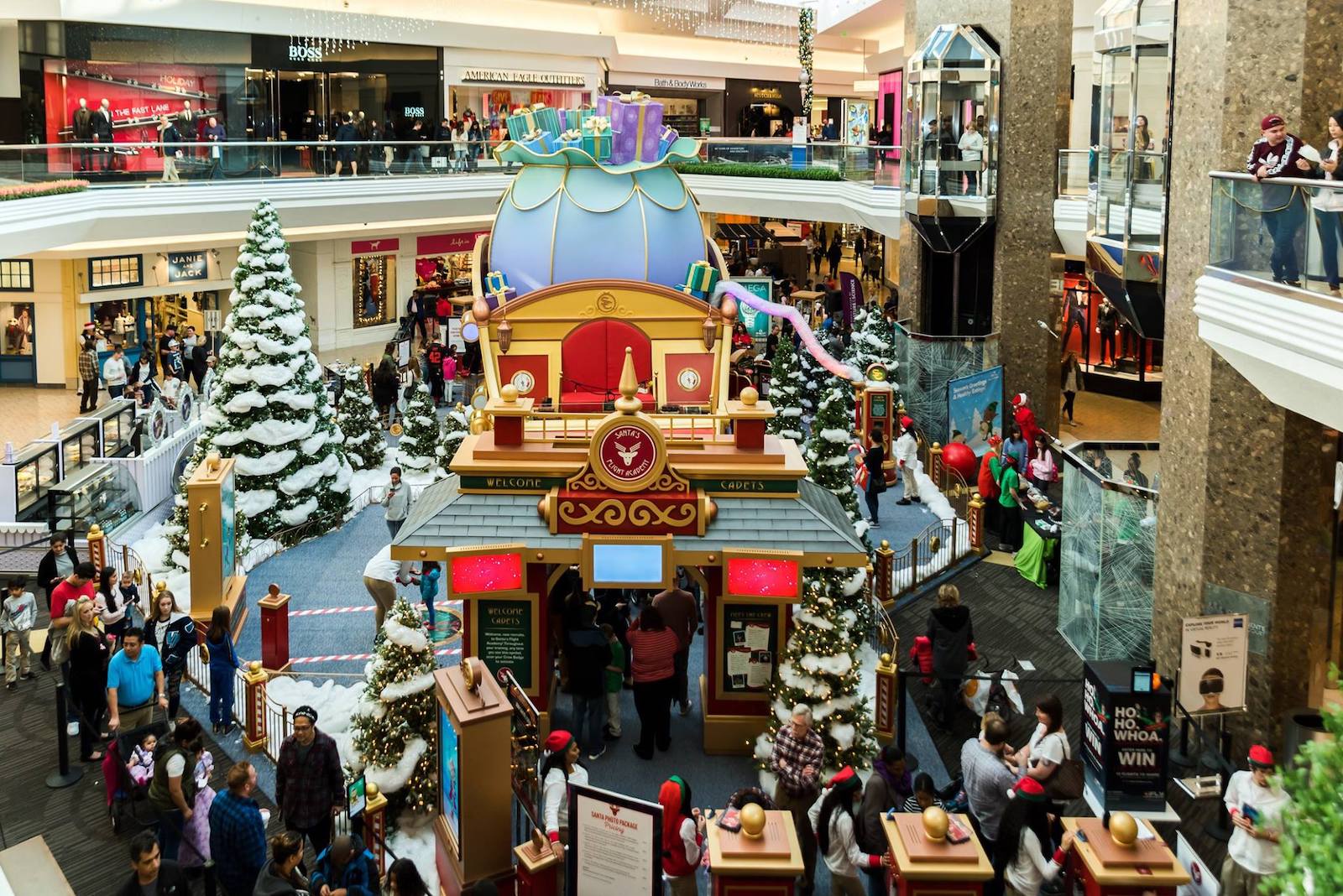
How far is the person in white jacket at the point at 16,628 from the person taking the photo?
11.4 meters

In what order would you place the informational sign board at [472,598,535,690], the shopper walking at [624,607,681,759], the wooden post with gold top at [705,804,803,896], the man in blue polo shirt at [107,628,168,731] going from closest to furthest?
the wooden post with gold top at [705,804,803,896]
the man in blue polo shirt at [107,628,168,731]
the shopper walking at [624,607,681,759]
the informational sign board at [472,598,535,690]

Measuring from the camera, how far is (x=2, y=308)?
2462cm

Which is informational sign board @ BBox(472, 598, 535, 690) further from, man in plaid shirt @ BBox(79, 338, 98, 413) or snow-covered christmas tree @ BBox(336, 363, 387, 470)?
man in plaid shirt @ BBox(79, 338, 98, 413)

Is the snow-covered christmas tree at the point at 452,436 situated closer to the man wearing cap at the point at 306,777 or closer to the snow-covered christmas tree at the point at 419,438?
the snow-covered christmas tree at the point at 419,438

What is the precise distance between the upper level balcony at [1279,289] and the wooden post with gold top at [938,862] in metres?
3.33

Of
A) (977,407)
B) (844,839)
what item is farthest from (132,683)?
(977,407)

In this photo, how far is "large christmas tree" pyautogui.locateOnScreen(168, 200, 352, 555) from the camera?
1594 cm

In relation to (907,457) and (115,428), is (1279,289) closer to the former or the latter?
(907,457)

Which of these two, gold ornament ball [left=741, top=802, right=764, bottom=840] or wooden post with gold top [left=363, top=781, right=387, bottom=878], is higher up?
gold ornament ball [left=741, top=802, right=764, bottom=840]

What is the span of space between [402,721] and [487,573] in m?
1.37

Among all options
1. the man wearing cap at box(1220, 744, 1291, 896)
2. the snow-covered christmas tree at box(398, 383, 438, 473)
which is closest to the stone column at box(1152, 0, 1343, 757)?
the man wearing cap at box(1220, 744, 1291, 896)

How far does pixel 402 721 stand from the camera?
9.22 metres

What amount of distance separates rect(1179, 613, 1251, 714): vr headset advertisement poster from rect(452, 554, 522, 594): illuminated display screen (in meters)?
4.91

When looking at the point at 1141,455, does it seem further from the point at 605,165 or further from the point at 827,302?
the point at 827,302
